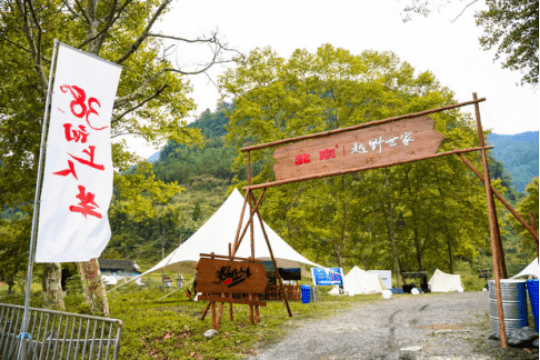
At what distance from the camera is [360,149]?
6441mm

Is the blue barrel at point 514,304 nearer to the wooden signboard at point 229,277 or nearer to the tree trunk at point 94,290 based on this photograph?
the wooden signboard at point 229,277

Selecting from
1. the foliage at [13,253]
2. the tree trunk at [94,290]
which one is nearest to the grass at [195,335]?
the tree trunk at [94,290]

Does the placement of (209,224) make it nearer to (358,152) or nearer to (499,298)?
(358,152)

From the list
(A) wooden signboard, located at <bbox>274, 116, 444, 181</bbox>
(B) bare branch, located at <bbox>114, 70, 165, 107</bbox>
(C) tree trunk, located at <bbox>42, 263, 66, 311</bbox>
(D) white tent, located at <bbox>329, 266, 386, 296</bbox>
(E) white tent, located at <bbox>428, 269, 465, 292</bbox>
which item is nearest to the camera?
(A) wooden signboard, located at <bbox>274, 116, 444, 181</bbox>

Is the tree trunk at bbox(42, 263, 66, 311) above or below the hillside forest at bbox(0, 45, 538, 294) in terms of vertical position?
below

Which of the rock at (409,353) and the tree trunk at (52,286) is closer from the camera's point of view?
the rock at (409,353)

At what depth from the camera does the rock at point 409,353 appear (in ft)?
14.9

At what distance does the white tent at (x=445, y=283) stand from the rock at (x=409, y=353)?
15914 mm

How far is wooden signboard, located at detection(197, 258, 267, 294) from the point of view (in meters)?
6.46

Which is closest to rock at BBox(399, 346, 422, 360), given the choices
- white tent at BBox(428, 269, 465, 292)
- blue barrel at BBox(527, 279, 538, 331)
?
blue barrel at BBox(527, 279, 538, 331)

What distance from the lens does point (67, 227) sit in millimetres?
4164

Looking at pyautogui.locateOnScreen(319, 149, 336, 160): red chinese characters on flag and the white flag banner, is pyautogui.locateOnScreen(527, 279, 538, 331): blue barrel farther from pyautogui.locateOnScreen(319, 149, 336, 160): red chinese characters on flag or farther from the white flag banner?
the white flag banner

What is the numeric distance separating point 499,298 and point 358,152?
115 inches

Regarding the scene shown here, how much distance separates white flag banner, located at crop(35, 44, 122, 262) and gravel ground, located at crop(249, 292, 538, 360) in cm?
273
